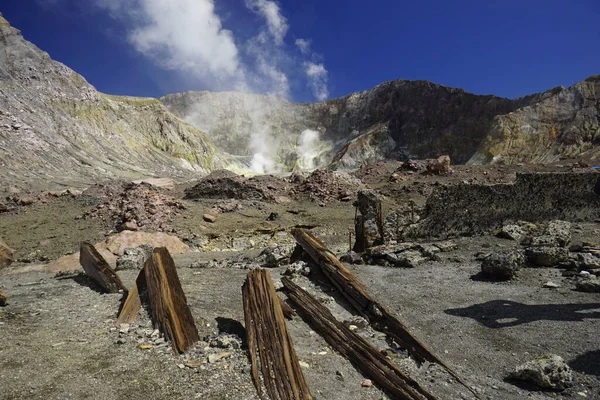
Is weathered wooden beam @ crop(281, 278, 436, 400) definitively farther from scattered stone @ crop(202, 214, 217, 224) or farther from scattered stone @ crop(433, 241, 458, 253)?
scattered stone @ crop(202, 214, 217, 224)

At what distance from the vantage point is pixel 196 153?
54969 mm

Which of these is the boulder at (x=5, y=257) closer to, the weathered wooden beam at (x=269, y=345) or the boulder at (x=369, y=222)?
the weathered wooden beam at (x=269, y=345)

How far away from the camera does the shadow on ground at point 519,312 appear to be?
399 cm

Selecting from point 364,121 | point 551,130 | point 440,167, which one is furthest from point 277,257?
point 364,121

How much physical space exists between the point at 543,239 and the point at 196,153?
174 ft

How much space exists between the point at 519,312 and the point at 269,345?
299cm

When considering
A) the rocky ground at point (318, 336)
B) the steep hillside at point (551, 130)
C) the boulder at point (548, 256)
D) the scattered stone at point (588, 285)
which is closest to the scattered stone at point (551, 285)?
the rocky ground at point (318, 336)

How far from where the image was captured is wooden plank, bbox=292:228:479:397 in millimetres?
3368

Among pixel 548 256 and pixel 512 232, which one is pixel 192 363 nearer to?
pixel 548 256

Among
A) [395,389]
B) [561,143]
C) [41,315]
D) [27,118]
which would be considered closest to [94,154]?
[27,118]

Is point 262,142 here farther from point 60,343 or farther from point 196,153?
point 60,343

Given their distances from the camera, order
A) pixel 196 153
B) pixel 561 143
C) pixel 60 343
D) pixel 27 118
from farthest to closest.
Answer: pixel 196 153
pixel 561 143
pixel 27 118
pixel 60 343

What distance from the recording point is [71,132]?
123 feet

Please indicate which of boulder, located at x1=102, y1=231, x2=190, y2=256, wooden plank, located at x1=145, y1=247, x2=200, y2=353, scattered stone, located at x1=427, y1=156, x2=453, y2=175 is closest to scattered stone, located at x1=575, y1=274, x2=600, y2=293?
wooden plank, located at x1=145, y1=247, x2=200, y2=353
